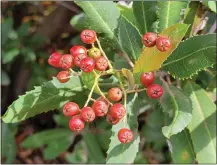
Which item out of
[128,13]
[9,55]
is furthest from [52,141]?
[128,13]

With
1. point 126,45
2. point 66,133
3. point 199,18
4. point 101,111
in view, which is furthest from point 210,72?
point 66,133

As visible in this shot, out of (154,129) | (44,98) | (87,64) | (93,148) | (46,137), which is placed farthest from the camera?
(46,137)

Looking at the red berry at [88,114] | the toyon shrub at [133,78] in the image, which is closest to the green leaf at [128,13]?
the toyon shrub at [133,78]

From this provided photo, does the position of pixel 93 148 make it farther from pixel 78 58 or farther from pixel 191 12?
pixel 78 58

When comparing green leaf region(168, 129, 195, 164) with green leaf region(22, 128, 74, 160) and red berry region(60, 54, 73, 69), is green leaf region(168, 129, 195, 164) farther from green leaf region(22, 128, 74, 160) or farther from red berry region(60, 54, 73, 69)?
green leaf region(22, 128, 74, 160)

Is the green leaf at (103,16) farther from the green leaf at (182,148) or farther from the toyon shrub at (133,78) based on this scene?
the green leaf at (182,148)

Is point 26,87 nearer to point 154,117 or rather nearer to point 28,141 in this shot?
point 28,141
